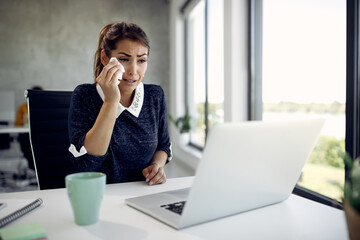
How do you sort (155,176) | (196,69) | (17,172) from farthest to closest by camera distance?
(17,172) → (196,69) → (155,176)

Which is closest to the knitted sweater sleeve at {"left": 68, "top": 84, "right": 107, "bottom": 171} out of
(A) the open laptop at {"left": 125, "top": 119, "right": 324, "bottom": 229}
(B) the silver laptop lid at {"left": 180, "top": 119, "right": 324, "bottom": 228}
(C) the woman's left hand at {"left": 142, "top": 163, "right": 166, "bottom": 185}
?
(C) the woman's left hand at {"left": 142, "top": 163, "right": 166, "bottom": 185}

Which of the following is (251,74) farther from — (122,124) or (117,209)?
(117,209)

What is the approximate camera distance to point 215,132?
22.0 inches

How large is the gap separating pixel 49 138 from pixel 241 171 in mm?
1079

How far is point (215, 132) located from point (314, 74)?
1470 mm

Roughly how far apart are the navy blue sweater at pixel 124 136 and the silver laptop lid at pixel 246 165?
25.4 inches

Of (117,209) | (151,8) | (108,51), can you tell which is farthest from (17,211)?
(151,8)

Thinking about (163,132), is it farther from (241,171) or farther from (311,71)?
(311,71)

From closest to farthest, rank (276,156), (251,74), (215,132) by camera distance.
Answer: (215,132) < (276,156) < (251,74)

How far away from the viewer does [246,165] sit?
66 centimetres

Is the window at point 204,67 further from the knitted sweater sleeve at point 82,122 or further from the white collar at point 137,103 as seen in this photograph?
the knitted sweater sleeve at point 82,122

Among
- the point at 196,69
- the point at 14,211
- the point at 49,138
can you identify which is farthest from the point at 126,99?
the point at 196,69

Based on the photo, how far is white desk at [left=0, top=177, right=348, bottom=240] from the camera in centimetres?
62

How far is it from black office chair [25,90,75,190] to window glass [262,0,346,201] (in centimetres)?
122
